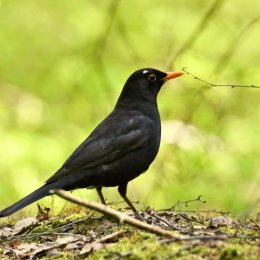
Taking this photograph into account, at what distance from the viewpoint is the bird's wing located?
4.81 meters

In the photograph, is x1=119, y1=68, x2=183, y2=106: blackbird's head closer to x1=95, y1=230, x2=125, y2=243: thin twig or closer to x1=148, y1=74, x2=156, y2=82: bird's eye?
x1=148, y1=74, x2=156, y2=82: bird's eye

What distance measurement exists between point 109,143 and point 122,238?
142cm

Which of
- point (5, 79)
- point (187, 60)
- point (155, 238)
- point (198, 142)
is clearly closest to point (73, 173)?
point (155, 238)

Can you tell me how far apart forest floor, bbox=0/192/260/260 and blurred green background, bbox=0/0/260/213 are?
7.91ft

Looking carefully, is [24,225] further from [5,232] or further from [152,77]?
[152,77]

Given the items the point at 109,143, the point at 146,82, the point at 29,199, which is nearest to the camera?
the point at 29,199

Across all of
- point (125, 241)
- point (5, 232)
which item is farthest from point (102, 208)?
point (5, 232)

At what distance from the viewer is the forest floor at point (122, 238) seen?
303 centimetres

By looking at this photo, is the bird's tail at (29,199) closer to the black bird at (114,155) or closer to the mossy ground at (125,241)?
the black bird at (114,155)

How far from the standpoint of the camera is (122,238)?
3635 millimetres

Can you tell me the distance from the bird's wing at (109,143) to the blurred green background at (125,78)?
2.03 m

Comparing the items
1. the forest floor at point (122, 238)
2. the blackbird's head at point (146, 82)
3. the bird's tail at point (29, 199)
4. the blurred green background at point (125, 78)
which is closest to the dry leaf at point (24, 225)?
the forest floor at point (122, 238)

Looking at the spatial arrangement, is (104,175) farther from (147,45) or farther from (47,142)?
(147,45)

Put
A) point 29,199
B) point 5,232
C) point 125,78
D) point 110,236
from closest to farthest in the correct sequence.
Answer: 1. point 110,236
2. point 29,199
3. point 5,232
4. point 125,78
